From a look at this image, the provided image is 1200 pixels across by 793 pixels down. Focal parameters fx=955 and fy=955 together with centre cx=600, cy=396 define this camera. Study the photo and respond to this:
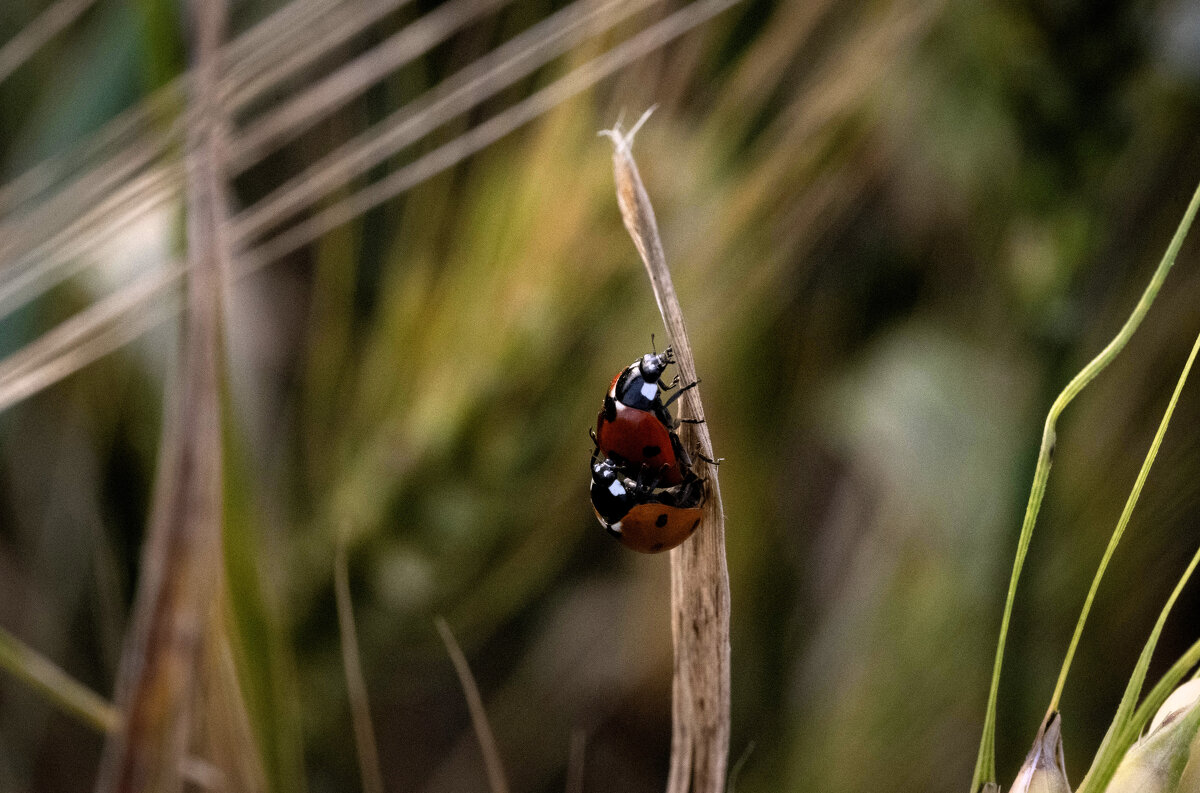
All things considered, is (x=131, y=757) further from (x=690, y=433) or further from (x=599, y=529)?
A: (x=599, y=529)

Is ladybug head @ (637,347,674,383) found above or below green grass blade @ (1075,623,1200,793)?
above

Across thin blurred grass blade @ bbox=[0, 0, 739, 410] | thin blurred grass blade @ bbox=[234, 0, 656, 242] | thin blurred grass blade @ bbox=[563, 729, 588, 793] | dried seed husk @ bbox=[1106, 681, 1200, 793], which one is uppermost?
thin blurred grass blade @ bbox=[234, 0, 656, 242]

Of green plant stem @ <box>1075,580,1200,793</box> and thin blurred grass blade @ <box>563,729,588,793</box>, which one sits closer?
green plant stem @ <box>1075,580,1200,793</box>

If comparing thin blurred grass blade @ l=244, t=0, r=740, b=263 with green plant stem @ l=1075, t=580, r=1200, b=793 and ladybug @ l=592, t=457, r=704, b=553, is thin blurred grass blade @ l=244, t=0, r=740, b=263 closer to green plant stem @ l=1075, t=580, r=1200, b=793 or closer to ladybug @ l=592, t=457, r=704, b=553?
ladybug @ l=592, t=457, r=704, b=553

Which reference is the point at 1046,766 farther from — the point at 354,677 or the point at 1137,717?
the point at 354,677

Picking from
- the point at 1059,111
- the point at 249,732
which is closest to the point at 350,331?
the point at 249,732

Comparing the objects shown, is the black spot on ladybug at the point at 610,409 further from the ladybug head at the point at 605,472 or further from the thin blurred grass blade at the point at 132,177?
the thin blurred grass blade at the point at 132,177

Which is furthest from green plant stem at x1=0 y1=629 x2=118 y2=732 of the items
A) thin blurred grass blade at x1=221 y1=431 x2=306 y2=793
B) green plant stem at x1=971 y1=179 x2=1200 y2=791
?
green plant stem at x1=971 y1=179 x2=1200 y2=791

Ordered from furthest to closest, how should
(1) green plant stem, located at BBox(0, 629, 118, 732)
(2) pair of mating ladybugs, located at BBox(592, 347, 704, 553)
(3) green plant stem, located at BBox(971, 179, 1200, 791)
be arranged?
(2) pair of mating ladybugs, located at BBox(592, 347, 704, 553)
(1) green plant stem, located at BBox(0, 629, 118, 732)
(3) green plant stem, located at BBox(971, 179, 1200, 791)
